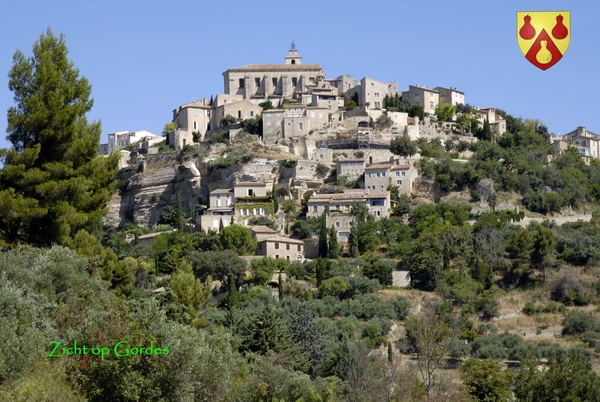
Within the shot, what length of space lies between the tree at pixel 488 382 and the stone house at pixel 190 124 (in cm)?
4381

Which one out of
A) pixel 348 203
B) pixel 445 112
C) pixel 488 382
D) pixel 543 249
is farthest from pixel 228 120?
pixel 488 382

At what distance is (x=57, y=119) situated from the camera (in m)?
21.9

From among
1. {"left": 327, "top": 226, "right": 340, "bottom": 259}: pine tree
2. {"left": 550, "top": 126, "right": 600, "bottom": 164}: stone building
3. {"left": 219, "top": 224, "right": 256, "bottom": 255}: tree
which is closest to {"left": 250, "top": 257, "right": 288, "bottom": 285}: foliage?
{"left": 219, "top": 224, "right": 256, "bottom": 255}: tree

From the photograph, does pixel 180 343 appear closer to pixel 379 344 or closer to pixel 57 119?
pixel 57 119

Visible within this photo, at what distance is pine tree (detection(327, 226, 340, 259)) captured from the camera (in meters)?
57.4

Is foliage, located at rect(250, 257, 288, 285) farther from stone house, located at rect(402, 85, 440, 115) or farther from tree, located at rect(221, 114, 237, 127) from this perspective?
stone house, located at rect(402, 85, 440, 115)

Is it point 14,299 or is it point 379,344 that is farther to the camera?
point 379,344

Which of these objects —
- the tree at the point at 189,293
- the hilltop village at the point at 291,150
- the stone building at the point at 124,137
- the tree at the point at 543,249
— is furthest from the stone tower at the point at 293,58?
the tree at the point at 189,293

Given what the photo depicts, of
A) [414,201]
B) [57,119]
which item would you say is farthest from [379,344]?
[57,119]

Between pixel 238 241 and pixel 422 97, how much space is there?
30279mm

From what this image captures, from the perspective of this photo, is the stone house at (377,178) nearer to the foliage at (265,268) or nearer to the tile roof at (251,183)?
the tile roof at (251,183)

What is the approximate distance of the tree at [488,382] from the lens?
35.4 meters

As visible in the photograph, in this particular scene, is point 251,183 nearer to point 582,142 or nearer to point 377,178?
point 377,178

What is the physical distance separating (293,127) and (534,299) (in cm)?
2678
